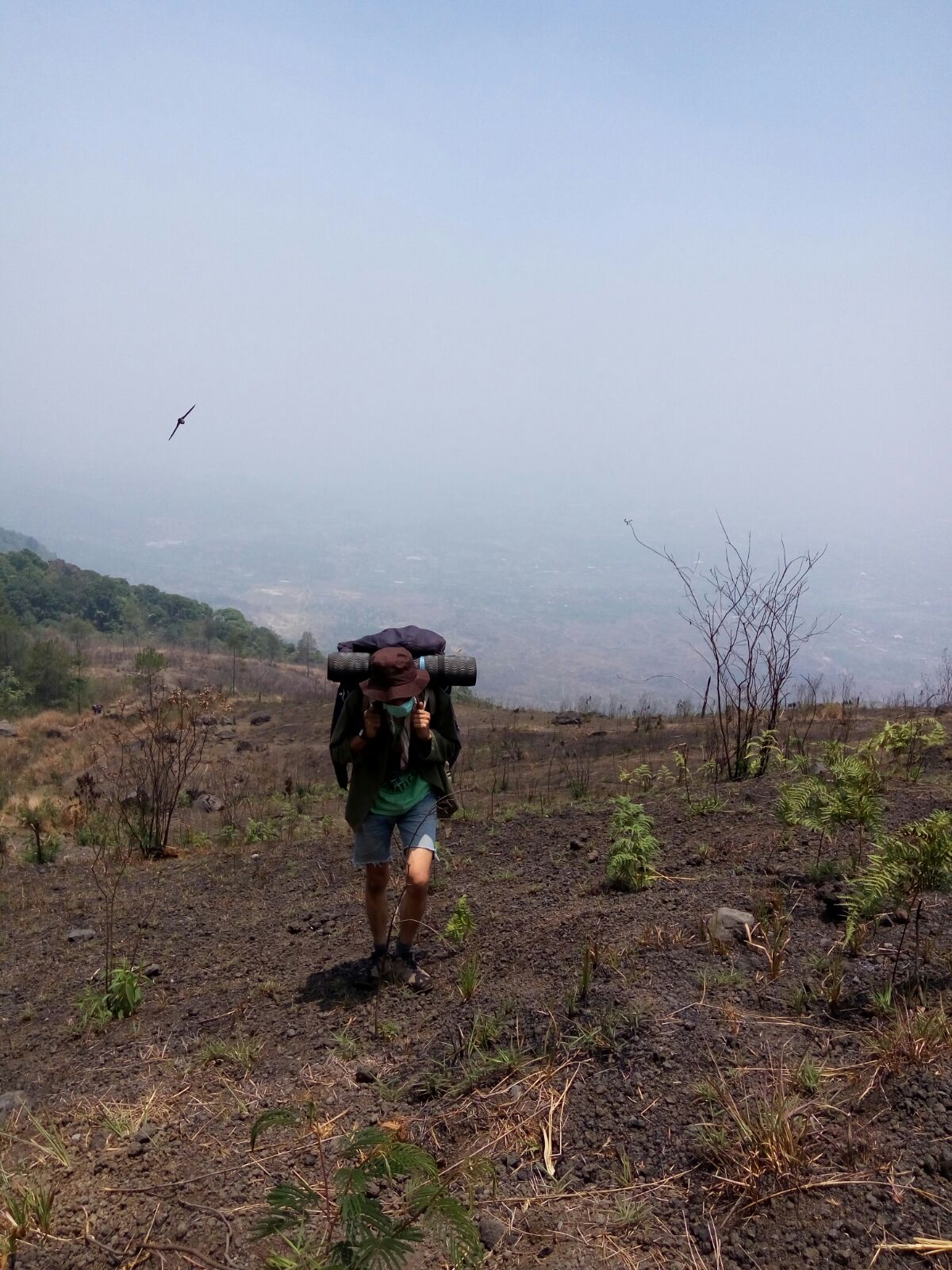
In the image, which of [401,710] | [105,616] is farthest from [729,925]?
[105,616]

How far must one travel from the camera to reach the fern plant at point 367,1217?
194 centimetres

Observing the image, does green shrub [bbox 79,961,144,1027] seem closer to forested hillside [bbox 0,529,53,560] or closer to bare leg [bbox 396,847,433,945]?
bare leg [bbox 396,847,433,945]

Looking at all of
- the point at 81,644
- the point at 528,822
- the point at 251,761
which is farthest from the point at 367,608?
the point at 528,822

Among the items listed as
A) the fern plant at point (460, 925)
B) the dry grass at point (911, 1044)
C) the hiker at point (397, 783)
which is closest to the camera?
the dry grass at point (911, 1044)

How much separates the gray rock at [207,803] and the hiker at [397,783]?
7617 millimetres

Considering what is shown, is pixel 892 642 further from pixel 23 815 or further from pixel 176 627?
pixel 23 815

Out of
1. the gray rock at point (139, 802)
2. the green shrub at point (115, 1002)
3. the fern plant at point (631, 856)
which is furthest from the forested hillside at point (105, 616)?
the fern plant at point (631, 856)

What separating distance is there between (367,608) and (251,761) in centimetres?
10173

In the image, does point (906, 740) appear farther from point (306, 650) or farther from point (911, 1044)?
point (306, 650)

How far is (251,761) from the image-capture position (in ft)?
51.8

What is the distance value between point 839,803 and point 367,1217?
3.46 m

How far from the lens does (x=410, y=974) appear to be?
168 inches

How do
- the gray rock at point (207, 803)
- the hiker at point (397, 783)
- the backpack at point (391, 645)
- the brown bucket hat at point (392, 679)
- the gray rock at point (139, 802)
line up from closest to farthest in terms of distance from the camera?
the brown bucket hat at point (392, 679) → the hiker at point (397, 783) → the backpack at point (391, 645) → the gray rock at point (139, 802) → the gray rock at point (207, 803)

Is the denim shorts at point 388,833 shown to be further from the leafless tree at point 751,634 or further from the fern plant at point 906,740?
the leafless tree at point 751,634
